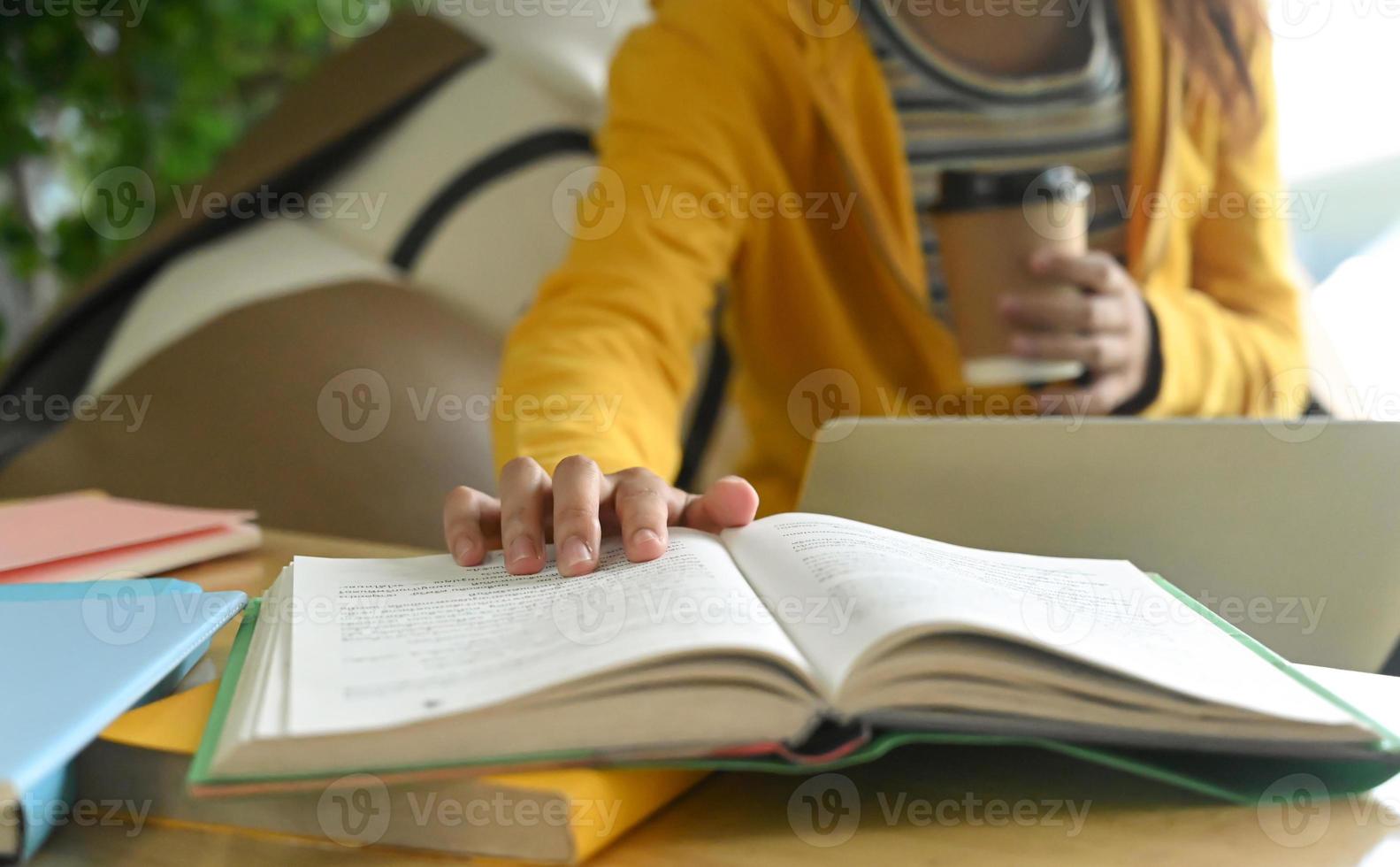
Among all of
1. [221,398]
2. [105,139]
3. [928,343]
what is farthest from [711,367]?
[105,139]

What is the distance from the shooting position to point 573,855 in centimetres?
31

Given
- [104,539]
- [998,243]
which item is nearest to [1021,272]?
[998,243]

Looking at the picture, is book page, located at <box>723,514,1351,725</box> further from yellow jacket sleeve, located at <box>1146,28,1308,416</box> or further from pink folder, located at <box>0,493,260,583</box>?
yellow jacket sleeve, located at <box>1146,28,1308,416</box>

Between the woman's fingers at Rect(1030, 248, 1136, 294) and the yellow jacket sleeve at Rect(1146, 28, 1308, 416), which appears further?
the yellow jacket sleeve at Rect(1146, 28, 1308, 416)

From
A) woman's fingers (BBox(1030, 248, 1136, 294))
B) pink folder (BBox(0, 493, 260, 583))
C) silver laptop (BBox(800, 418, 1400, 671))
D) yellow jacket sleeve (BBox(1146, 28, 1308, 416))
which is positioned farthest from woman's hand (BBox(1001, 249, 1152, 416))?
pink folder (BBox(0, 493, 260, 583))

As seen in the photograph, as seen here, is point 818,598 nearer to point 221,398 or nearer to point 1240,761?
point 1240,761

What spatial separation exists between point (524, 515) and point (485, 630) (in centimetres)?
13

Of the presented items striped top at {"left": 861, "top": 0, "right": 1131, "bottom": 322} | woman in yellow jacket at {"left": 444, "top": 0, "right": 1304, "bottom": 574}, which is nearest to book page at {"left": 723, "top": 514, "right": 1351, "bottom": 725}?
woman in yellow jacket at {"left": 444, "top": 0, "right": 1304, "bottom": 574}

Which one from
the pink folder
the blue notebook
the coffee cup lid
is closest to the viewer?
the blue notebook

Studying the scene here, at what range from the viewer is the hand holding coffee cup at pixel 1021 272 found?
768 millimetres

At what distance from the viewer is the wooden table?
315 millimetres

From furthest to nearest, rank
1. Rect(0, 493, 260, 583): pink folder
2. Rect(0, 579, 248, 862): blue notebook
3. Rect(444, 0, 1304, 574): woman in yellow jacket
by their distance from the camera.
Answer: Rect(444, 0, 1304, 574): woman in yellow jacket → Rect(0, 493, 260, 583): pink folder → Rect(0, 579, 248, 862): blue notebook

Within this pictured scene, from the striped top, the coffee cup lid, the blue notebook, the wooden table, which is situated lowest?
the wooden table

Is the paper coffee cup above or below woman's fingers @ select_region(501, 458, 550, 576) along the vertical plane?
above
